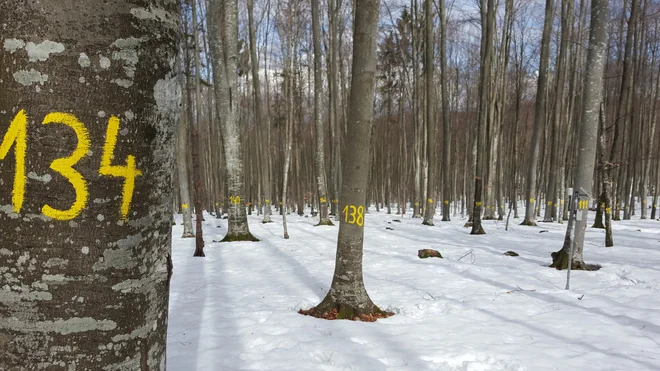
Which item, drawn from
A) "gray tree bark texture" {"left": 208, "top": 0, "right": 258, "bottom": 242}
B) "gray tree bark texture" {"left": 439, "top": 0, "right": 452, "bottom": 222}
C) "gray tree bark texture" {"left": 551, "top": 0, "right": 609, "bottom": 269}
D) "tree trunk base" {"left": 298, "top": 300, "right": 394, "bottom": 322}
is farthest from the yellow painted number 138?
"gray tree bark texture" {"left": 439, "top": 0, "right": 452, "bottom": 222}

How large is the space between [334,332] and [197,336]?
1.37 meters

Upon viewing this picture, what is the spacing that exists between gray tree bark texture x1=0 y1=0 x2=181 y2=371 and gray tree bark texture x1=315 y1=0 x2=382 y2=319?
3705 millimetres

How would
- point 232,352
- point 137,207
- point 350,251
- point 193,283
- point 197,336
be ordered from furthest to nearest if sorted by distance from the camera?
point 193,283, point 350,251, point 197,336, point 232,352, point 137,207

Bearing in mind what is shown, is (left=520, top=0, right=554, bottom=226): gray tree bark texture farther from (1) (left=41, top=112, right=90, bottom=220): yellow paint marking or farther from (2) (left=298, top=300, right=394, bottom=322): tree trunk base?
(1) (left=41, top=112, right=90, bottom=220): yellow paint marking

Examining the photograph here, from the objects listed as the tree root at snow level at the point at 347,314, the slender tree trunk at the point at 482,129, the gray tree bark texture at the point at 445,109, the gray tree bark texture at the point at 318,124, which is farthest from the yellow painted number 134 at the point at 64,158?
the gray tree bark texture at the point at 445,109

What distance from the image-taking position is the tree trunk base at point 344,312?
435 centimetres

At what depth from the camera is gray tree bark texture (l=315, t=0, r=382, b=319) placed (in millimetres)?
4453

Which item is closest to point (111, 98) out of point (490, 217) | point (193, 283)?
point (193, 283)

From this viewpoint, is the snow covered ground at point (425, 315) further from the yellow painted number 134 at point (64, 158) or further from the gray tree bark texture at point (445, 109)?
the gray tree bark texture at point (445, 109)

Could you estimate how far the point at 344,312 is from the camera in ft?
14.4

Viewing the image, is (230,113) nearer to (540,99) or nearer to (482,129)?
(482,129)

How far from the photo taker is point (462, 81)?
1170 inches

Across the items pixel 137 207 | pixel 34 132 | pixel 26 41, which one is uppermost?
pixel 26 41

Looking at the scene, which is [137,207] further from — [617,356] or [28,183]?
[617,356]
